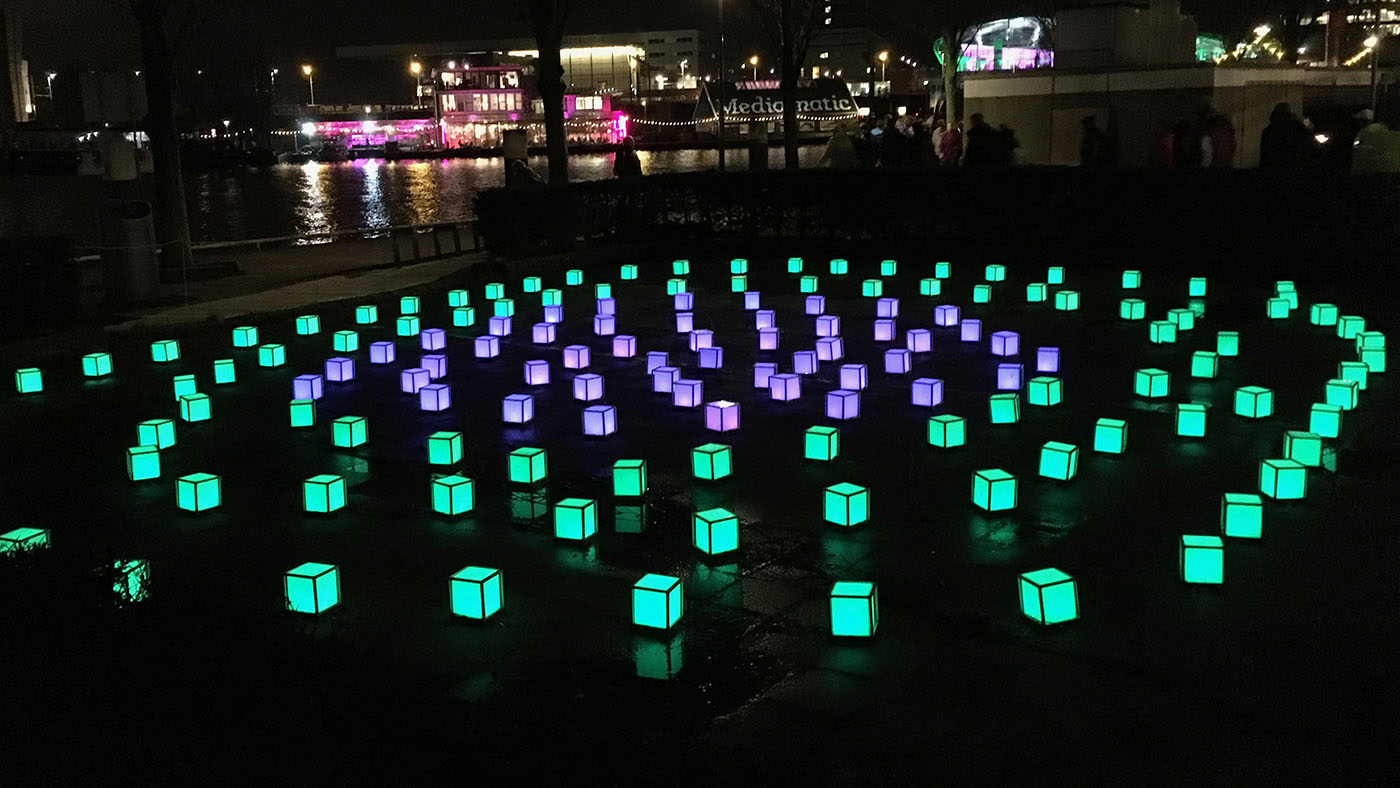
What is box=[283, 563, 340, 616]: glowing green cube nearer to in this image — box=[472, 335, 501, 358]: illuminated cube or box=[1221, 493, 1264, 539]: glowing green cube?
box=[1221, 493, 1264, 539]: glowing green cube

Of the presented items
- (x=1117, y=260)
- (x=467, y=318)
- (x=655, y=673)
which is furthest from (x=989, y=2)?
(x=655, y=673)

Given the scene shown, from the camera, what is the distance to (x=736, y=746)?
4215 mm

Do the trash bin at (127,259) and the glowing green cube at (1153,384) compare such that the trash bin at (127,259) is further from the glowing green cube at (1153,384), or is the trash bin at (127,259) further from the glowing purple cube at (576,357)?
the glowing green cube at (1153,384)

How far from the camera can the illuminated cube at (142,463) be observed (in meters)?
7.71

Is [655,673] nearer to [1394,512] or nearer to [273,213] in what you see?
Answer: [1394,512]

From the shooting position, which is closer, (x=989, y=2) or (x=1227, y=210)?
(x=1227, y=210)

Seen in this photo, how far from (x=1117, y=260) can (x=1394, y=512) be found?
409 inches

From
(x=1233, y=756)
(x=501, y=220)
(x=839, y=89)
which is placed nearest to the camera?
(x=1233, y=756)

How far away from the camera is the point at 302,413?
9.02 metres

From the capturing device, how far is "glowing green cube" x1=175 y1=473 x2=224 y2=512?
7.05 m

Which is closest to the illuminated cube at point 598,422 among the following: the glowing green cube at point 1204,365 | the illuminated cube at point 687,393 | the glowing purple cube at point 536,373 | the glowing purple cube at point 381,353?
the illuminated cube at point 687,393

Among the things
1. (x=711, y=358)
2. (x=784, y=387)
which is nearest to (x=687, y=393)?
(x=784, y=387)

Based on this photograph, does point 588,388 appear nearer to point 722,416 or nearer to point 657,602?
point 722,416

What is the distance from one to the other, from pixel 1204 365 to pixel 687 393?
4.36 meters
